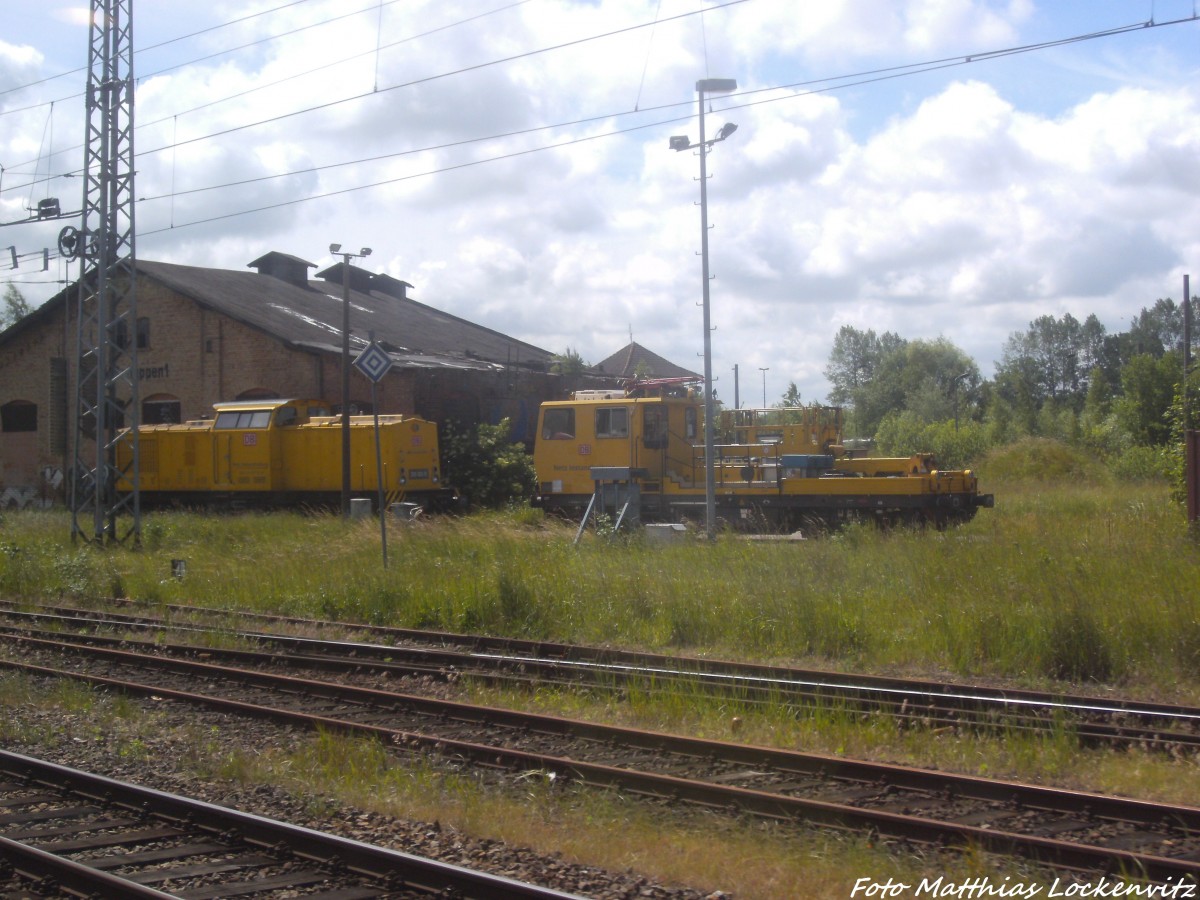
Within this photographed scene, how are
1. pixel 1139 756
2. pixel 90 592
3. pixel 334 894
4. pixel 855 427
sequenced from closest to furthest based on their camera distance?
1. pixel 334 894
2. pixel 1139 756
3. pixel 90 592
4. pixel 855 427

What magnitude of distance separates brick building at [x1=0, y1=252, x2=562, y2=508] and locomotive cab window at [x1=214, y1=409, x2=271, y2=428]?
3.35 metres

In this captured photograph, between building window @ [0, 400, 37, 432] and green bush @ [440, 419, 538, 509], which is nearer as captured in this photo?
green bush @ [440, 419, 538, 509]

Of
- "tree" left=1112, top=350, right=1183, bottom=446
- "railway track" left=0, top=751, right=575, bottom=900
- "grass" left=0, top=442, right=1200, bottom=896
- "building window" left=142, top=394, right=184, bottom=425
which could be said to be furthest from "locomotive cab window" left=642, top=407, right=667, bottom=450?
"tree" left=1112, top=350, right=1183, bottom=446

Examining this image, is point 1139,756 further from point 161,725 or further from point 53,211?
point 53,211

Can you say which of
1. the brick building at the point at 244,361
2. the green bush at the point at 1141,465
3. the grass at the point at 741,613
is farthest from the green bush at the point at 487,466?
the green bush at the point at 1141,465

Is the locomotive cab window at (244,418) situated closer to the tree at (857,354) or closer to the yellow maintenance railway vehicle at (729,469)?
the yellow maintenance railway vehicle at (729,469)

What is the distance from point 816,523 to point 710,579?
7434 mm

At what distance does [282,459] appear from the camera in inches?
1140

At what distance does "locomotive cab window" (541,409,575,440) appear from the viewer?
22.9 meters

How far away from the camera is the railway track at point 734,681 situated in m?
7.93

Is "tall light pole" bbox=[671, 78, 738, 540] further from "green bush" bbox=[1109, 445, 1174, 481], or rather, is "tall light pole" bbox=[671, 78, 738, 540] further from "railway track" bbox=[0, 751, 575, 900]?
"green bush" bbox=[1109, 445, 1174, 481]

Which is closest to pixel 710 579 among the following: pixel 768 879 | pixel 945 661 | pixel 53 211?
pixel 945 661

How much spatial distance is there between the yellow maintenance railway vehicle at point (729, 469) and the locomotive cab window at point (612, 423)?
2cm

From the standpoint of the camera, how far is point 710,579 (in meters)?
13.5
